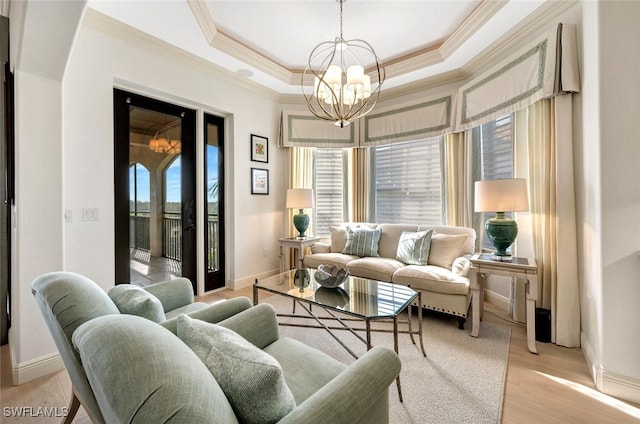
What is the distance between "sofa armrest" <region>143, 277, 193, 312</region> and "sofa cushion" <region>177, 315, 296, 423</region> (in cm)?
130

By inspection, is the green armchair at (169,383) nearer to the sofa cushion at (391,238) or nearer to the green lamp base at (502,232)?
the green lamp base at (502,232)

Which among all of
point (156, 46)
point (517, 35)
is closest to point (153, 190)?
point (156, 46)

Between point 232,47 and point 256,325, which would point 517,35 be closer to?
point 232,47

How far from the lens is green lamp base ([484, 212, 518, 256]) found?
8.42 ft

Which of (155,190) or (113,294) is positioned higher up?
(155,190)

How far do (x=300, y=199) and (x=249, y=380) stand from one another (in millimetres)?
3310

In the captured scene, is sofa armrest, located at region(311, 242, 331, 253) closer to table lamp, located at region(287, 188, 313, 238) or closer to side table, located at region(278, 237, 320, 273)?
side table, located at region(278, 237, 320, 273)

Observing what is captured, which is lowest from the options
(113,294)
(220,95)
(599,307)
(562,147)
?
(599,307)

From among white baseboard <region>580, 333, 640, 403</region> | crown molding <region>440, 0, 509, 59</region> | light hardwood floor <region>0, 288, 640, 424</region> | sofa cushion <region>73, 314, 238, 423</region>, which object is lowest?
light hardwood floor <region>0, 288, 640, 424</region>

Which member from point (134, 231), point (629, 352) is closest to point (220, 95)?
point (134, 231)

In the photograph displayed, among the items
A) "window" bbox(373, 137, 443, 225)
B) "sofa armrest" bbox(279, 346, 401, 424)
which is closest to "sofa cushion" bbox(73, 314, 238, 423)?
"sofa armrest" bbox(279, 346, 401, 424)

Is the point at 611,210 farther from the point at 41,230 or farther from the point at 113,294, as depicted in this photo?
the point at 41,230

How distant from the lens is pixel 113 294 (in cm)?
144

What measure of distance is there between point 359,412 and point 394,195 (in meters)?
3.64
